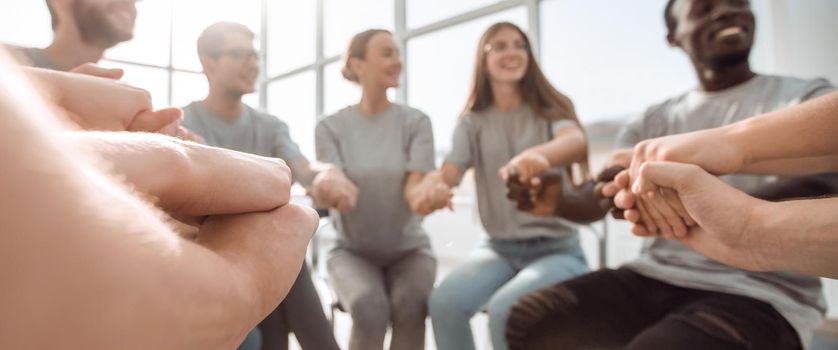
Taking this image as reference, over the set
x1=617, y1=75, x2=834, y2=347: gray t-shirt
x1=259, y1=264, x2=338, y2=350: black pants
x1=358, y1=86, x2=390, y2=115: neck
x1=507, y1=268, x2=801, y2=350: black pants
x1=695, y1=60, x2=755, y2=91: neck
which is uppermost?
x1=695, y1=60, x2=755, y2=91: neck

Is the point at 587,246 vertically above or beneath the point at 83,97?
beneath

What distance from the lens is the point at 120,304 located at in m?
0.15

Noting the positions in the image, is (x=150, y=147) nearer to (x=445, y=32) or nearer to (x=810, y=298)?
(x=810, y=298)

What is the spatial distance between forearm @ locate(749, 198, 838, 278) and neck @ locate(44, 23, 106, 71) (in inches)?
36.2

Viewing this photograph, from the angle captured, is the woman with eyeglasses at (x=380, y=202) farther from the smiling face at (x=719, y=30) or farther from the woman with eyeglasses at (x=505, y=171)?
the smiling face at (x=719, y=30)

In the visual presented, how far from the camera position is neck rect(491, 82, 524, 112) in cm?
117

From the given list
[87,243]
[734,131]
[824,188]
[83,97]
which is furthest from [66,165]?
[824,188]

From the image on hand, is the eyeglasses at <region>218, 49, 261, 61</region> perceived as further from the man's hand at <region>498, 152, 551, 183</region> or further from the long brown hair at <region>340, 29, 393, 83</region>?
the man's hand at <region>498, 152, 551, 183</region>

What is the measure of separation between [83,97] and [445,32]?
1762 millimetres

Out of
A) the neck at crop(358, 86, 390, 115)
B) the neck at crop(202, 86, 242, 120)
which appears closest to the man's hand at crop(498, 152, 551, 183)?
the neck at crop(358, 86, 390, 115)

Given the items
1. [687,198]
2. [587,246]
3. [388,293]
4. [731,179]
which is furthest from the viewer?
[587,246]

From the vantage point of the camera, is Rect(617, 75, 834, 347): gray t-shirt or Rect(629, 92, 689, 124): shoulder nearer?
Rect(617, 75, 834, 347): gray t-shirt

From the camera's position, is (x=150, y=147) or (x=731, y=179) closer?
(x=150, y=147)

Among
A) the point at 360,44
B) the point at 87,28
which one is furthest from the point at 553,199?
the point at 87,28
